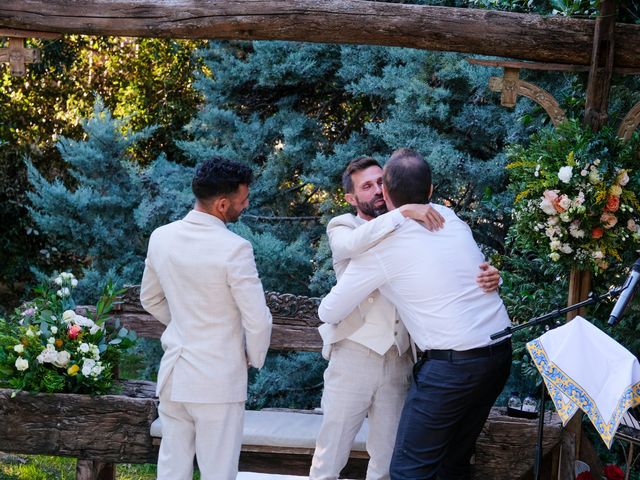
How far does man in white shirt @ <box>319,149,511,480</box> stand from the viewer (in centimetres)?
330

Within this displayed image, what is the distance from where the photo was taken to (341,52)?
7801mm

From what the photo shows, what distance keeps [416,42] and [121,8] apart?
1.62m

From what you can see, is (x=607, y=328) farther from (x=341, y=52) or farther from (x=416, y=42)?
(x=341, y=52)

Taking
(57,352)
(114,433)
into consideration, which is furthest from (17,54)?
(114,433)

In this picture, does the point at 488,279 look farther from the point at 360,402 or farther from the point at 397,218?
the point at 360,402

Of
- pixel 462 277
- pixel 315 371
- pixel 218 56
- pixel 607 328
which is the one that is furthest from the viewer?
pixel 218 56

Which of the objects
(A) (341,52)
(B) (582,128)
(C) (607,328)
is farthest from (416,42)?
(A) (341,52)

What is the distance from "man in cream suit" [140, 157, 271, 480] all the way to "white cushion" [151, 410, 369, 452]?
30.4 inches

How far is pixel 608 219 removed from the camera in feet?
14.5

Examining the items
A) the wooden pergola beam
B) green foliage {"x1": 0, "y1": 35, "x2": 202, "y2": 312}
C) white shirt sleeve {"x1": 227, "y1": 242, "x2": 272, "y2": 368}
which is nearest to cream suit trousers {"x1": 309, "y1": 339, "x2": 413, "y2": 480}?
white shirt sleeve {"x1": 227, "y1": 242, "x2": 272, "y2": 368}

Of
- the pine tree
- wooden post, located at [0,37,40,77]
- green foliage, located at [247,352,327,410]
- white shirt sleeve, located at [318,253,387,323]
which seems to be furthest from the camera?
the pine tree

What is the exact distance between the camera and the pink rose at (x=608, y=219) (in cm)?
441

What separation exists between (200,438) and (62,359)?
118 cm

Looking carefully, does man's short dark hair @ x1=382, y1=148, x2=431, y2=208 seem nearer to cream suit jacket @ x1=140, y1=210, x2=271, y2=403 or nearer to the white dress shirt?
the white dress shirt
